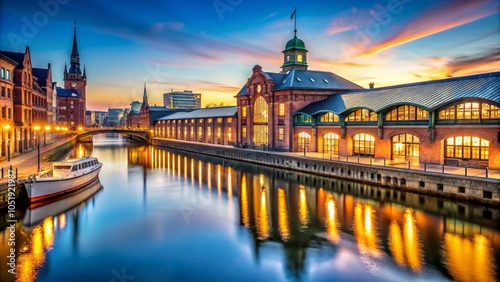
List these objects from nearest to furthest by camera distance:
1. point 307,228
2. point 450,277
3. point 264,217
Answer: point 450,277 → point 307,228 → point 264,217

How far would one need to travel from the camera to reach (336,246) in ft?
63.7

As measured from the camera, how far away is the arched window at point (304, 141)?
53438 millimetres

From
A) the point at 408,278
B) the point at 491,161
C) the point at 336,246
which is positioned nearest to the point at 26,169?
the point at 336,246

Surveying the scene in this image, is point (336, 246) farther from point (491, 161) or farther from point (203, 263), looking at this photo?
point (491, 161)

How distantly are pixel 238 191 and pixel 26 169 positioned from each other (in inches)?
828

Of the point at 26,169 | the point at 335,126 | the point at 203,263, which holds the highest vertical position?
the point at 335,126

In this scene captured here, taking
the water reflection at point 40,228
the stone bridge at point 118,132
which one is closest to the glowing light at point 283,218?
the water reflection at point 40,228

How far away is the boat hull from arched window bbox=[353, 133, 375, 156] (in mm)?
32910

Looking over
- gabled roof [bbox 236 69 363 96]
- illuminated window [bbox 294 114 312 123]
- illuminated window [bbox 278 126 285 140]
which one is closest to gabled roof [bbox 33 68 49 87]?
gabled roof [bbox 236 69 363 96]

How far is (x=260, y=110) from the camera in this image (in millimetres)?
63031

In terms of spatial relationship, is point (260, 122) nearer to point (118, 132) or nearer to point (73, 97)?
point (118, 132)

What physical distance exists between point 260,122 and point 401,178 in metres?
33.4

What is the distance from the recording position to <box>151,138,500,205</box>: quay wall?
87.5 feet

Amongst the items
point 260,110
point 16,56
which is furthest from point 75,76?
point 260,110
